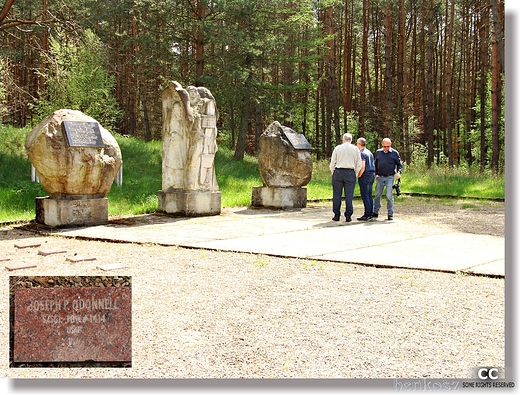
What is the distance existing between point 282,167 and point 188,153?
8.80ft

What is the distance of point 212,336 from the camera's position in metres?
4.78

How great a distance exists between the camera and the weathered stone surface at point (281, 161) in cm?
1520

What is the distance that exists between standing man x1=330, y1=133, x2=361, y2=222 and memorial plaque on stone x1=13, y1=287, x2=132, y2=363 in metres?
9.27

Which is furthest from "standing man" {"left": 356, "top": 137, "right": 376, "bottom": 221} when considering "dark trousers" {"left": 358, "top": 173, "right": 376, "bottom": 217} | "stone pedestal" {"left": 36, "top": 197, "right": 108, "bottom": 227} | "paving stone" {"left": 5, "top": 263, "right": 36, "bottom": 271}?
"paving stone" {"left": 5, "top": 263, "right": 36, "bottom": 271}

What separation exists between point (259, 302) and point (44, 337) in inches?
102

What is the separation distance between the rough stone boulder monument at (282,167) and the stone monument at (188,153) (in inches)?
74.3

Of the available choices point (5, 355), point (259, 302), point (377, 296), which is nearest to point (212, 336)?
point (259, 302)

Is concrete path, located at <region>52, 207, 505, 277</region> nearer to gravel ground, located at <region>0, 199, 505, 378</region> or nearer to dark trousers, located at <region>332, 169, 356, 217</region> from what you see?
dark trousers, located at <region>332, 169, 356, 217</region>

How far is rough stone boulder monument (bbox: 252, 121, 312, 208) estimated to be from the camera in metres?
15.2

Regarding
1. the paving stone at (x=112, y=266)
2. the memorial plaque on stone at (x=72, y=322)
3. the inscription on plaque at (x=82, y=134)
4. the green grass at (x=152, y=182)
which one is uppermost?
the inscription on plaque at (x=82, y=134)

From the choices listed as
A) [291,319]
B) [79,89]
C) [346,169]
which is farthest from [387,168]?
[79,89]

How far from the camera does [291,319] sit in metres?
5.25

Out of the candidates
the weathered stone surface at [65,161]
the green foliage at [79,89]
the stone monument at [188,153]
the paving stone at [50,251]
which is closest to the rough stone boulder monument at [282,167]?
the stone monument at [188,153]

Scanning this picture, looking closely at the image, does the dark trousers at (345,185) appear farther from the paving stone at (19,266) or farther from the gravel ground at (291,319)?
the paving stone at (19,266)
